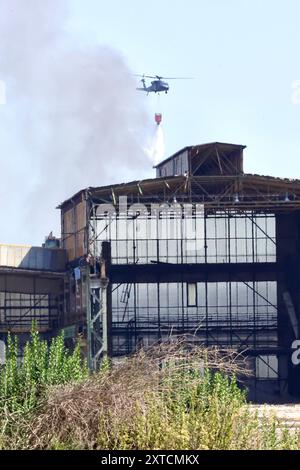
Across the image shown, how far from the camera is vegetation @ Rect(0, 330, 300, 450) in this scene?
1898 cm

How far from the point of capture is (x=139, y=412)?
19250 millimetres

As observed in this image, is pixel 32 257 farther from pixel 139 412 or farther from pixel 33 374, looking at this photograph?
pixel 139 412

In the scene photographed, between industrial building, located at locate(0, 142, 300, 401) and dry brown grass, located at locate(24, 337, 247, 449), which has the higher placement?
industrial building, located at locate(0, 142, 300, 401)

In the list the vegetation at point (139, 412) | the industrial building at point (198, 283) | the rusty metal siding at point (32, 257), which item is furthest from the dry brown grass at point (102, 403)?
the rusty metal siding at point (32, 257)

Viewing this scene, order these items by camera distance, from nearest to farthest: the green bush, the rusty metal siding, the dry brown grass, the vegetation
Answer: the vegetation → the dry brown grass → the green bush → the rusty metal siding

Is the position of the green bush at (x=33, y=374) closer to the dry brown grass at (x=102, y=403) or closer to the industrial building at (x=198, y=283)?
the dry brown grass at (x=102, y=403)

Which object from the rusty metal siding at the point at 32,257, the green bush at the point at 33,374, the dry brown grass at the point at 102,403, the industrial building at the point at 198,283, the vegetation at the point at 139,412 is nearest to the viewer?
the vegetation at the point at 139,412

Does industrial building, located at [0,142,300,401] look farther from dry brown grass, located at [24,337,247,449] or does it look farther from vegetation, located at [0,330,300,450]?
dry brown grass, located at [24,337,247,449]

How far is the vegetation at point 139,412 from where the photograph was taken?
19.0m

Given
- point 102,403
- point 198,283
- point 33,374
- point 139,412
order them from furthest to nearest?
point 198,283
point 33,374
point 102,403
point 139,412

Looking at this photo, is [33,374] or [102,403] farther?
[33,374]

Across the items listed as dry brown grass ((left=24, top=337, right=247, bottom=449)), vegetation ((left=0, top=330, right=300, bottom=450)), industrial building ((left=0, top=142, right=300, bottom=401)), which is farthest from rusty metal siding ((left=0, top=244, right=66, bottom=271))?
dry brown grass ((left=24, top=337, right=247, bottom=449))

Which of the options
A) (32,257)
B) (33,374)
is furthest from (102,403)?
(32,257)
